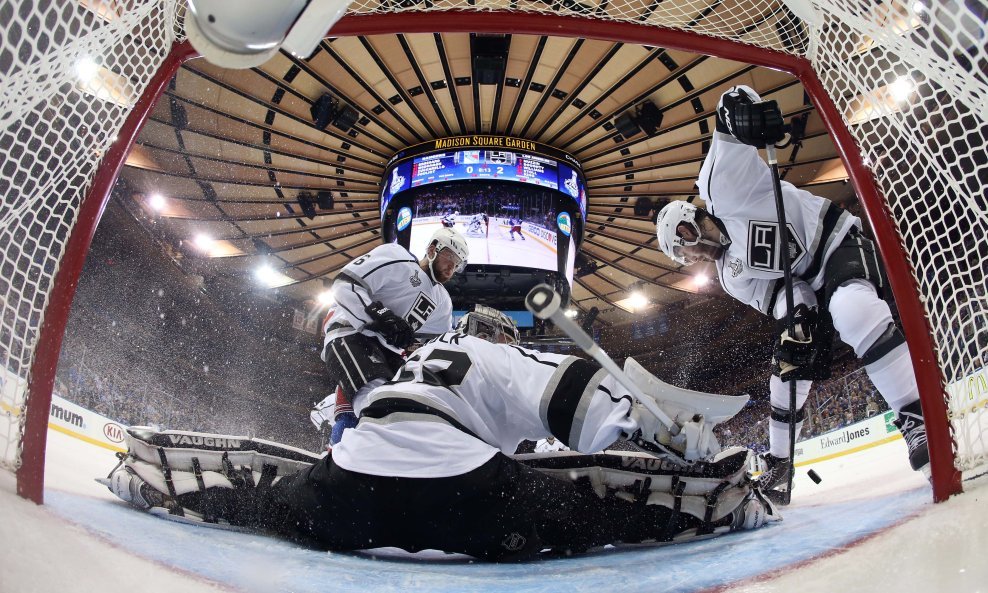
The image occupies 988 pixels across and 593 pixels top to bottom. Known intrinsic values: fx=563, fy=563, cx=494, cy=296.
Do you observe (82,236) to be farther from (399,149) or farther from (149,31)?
(399,149)

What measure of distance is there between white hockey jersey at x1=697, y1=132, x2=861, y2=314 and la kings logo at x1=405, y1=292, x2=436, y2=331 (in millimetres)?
1698

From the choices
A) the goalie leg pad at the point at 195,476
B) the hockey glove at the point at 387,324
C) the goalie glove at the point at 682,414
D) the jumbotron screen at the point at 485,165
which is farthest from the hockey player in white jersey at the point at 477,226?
the goalie glove at the point at 682,414

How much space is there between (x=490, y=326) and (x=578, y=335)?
3.23ft

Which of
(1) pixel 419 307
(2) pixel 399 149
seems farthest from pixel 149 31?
(2) pixel 399 149

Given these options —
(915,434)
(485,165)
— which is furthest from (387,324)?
(485,165)

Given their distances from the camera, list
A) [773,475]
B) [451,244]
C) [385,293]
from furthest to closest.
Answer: [451,244] → [385,293] → [773,475]

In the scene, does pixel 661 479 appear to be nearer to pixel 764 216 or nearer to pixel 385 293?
pixel 764 216

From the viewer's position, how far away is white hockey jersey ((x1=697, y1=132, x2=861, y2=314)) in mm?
2297

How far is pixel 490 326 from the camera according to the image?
87.1 inches

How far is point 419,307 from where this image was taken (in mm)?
3355

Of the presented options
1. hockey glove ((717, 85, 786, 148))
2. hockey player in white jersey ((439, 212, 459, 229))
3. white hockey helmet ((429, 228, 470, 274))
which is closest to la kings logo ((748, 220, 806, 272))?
hockey glove ((717, 85, 786, 148))

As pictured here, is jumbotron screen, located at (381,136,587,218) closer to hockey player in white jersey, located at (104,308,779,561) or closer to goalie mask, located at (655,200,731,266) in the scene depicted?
goalie mask, located at (655,200,731,266)

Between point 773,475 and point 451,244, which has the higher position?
point 451,244

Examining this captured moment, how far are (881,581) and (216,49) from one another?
51.0 inches
